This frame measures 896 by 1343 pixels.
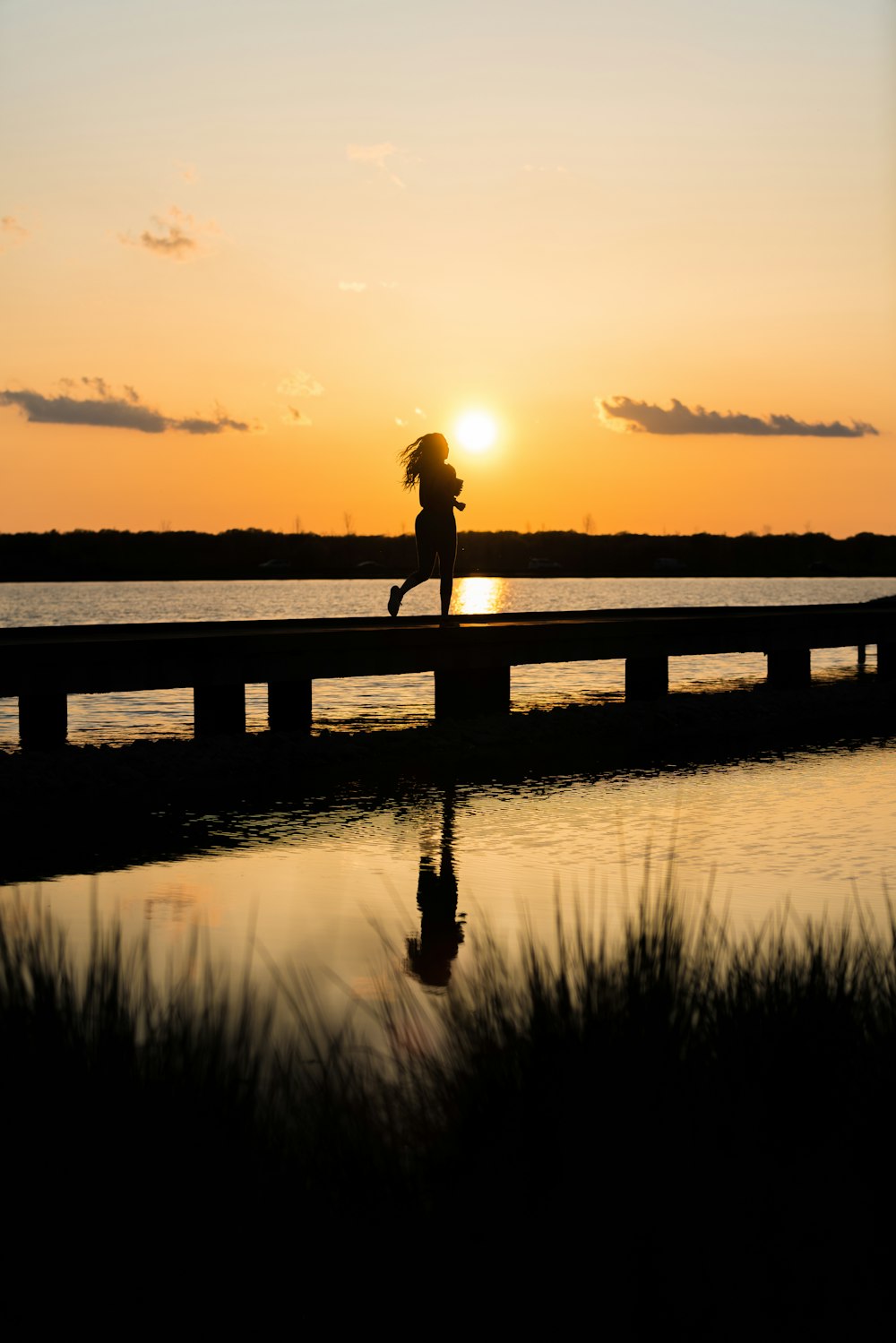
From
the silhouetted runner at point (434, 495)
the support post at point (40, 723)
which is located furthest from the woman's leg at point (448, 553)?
the support post at point (40, 723)

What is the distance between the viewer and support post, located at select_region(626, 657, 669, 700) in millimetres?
23906

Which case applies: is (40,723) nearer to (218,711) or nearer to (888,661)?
(218,711)

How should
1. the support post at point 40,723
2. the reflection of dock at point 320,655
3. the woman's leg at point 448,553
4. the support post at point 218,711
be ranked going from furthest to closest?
the support post at point 218,711
the woman's leg at point 448,553
the support post at point 40,723
the reflection of dock at point 320,655

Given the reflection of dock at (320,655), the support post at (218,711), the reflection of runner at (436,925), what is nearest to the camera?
the reflection of runner at (436,925)

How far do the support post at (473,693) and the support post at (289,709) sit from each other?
2.24 m

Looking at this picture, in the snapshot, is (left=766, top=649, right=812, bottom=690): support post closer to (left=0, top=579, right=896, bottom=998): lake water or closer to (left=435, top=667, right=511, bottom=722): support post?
(left=435, top=667, right=511, bottom=722): support post

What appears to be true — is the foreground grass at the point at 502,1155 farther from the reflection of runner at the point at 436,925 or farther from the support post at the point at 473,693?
the support post at the point at 473,693

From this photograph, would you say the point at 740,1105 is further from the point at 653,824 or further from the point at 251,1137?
the point at 653,824

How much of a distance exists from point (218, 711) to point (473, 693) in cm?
410

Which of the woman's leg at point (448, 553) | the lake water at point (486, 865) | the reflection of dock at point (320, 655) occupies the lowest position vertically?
the lake water at point (486, 865)

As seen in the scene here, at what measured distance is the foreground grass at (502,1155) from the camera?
3.83m

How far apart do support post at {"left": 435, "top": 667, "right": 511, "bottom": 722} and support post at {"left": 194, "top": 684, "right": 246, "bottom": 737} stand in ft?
11.6

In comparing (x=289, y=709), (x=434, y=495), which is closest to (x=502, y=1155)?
(x=434, y=495)

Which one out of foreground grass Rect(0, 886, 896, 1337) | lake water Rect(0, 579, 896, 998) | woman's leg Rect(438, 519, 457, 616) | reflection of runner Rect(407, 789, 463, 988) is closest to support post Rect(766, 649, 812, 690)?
lake water Rect(0, 579, 896, 998)
